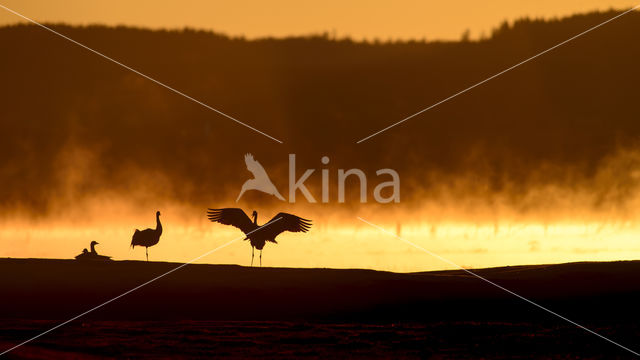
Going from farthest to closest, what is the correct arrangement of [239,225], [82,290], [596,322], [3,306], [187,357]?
[239,225] < [82,290] < [3,306] < [596,322] < [187,357]

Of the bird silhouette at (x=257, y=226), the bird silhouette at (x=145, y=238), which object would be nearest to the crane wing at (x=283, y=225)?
the bird silhouette at (x=257, y=226)

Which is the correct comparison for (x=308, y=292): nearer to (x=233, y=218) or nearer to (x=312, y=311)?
(x=312, y=311)

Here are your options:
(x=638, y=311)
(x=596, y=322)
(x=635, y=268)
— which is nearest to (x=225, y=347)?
(x=596, y=322)

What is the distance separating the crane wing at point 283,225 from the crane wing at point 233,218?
505mm

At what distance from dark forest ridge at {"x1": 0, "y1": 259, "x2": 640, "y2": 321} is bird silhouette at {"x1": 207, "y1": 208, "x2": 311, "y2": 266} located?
2.80 m

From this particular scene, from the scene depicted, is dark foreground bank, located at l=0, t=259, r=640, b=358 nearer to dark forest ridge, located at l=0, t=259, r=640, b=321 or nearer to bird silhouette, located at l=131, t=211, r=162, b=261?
dark forest ridge, located at l=0, t=259, r=640, b=321

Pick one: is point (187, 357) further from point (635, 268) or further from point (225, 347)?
point (635, 268)

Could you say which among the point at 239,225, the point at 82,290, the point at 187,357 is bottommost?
the point at 187,357

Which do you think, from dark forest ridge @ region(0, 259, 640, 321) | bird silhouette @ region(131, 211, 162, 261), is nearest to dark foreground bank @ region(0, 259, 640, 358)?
dark forest ridge @ region(0, 259, 640, 321)

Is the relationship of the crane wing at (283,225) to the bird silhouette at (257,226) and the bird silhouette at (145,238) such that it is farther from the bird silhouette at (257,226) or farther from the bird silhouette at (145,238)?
the bird silhouette at (145,238)

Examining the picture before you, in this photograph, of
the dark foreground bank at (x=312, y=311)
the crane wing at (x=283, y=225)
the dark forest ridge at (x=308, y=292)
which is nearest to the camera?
the dark foreground bank at (x=312, y=311)

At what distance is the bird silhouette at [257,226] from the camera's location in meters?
27.2

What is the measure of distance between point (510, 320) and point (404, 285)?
12.8ft

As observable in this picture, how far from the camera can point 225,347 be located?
15758mm
